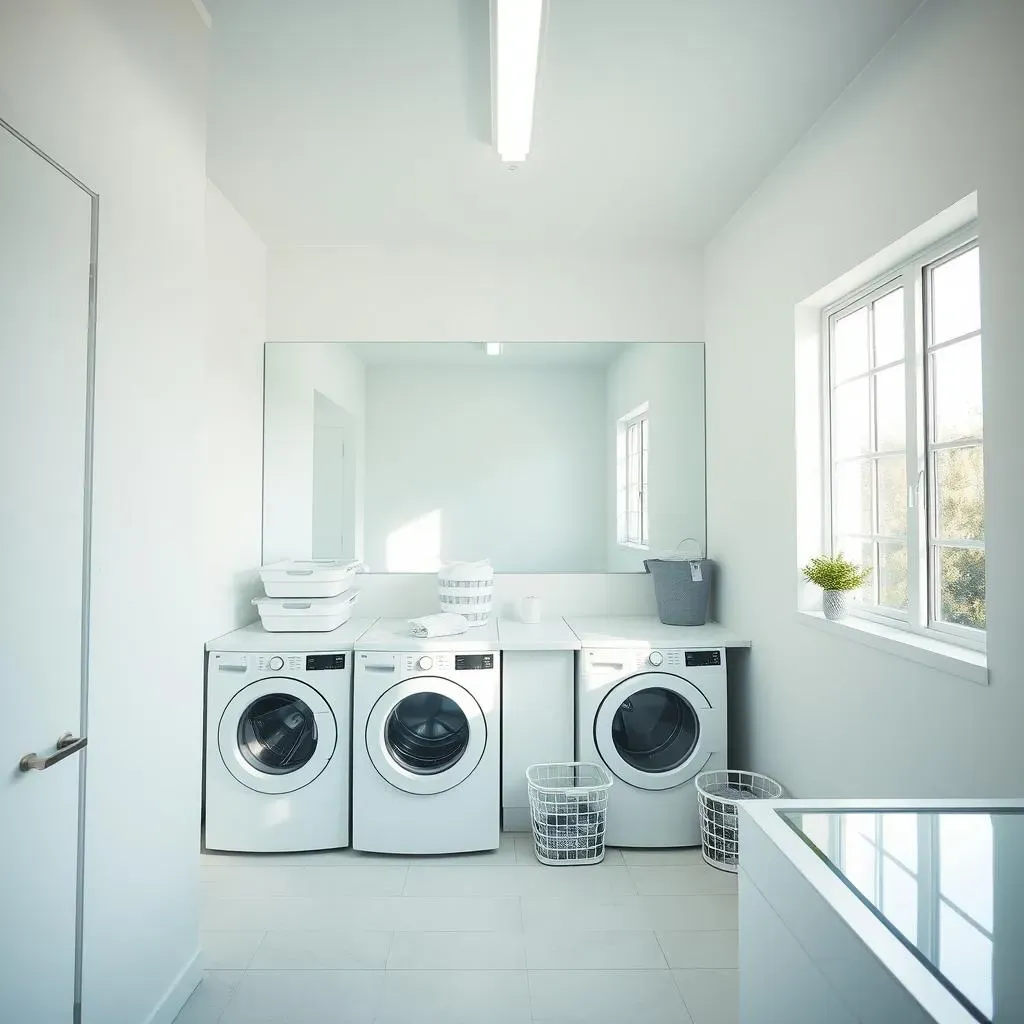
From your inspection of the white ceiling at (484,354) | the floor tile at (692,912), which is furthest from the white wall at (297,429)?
the floor tile at (692,912)

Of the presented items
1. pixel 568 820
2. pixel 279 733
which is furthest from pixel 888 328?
pixel 279 733

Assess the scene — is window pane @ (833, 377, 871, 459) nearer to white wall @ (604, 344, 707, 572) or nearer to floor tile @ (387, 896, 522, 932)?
white wall @ (604, 344, 707, 572)

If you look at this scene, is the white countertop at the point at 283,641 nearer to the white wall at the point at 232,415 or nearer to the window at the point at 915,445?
the white wall at the point at 232,415

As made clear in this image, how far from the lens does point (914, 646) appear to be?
1.96 metres

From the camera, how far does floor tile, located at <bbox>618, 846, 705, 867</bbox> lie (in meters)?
2.83

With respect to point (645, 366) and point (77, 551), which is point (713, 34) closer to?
point (645, 366)

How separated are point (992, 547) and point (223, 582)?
109 inches

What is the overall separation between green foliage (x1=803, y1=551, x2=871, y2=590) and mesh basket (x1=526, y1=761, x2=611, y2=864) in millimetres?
1113

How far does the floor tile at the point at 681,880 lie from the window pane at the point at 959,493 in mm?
1516

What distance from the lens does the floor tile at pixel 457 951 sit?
2129mm

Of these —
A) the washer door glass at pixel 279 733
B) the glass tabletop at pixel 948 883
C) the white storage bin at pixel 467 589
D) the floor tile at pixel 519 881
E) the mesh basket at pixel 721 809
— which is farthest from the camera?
the white storage bin at pixel 467 589

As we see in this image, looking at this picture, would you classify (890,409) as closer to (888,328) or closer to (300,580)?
(888,328)

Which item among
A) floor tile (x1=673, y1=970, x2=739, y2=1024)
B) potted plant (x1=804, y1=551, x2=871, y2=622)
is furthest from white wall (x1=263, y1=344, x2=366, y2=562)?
floor tile (x1=673, y1=970, x2=739, y2=1024)

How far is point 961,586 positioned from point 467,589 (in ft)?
6.34
